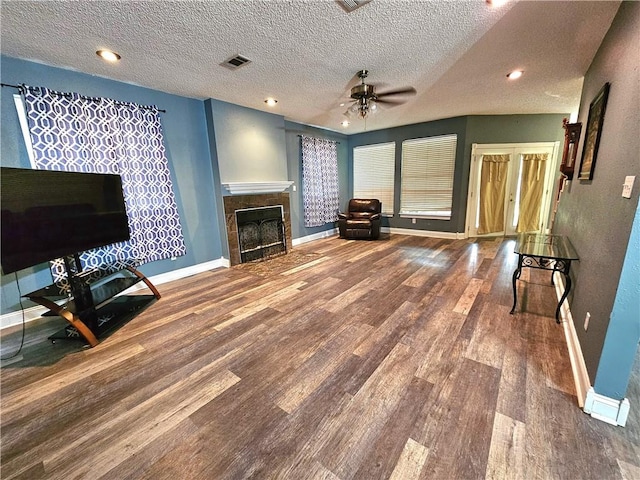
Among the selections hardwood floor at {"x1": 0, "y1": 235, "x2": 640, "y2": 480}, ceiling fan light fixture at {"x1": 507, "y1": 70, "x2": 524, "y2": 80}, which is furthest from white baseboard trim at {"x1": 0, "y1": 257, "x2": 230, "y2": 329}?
ceiling fan light fixture at {"x1": 507, "y1": 70, "x2": 524, "y2": 80}

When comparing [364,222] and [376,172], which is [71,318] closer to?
[364,222]

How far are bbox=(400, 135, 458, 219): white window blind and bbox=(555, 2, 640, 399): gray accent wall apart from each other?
346cm

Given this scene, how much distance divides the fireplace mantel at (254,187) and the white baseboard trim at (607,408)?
437 centimetres

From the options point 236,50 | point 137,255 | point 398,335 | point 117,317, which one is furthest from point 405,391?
point 137,255

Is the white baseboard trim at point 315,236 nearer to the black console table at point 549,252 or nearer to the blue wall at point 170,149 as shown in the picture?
the blue wall at point 170,149

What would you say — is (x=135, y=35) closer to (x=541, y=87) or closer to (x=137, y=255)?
(x=137, y=255)

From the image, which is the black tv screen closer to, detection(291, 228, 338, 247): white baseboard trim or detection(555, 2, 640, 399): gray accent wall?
detection(291, 228, 338, 247): white baseboard trim

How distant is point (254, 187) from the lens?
440cm

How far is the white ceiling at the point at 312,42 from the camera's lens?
194 centimetres

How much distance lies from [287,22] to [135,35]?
136cm

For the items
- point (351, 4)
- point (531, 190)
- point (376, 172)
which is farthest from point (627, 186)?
point (376, 172)

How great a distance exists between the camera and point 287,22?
2.11m

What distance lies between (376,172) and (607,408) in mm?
6071

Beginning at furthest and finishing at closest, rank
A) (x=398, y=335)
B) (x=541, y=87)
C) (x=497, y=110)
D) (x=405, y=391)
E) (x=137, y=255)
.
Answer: (x=497, y=110) → (x=541, y=87) → (x=137, y=255) → (x=398, y=335) → (x=405, y=391)
